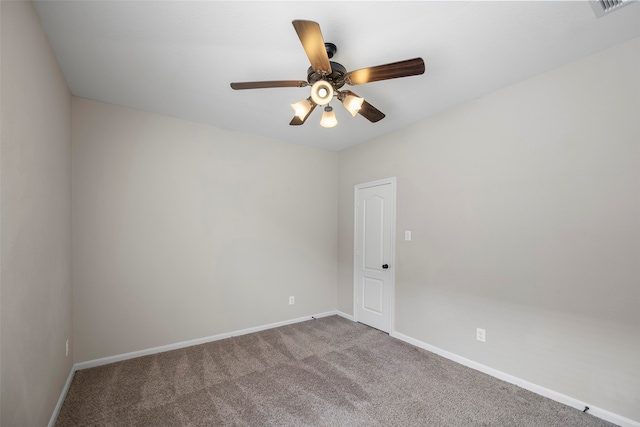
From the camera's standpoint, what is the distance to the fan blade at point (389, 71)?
1.71 m

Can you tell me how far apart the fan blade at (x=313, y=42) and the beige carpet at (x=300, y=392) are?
2.41 metres

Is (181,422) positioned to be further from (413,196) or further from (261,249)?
(413,196)

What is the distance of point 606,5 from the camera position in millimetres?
1655

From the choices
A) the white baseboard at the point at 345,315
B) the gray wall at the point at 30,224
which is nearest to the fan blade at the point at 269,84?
the gray wall at the point at 30,224

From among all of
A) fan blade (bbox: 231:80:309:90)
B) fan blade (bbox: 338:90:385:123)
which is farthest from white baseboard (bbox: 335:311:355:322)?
fan blade (bbox: 231:80:309:90)

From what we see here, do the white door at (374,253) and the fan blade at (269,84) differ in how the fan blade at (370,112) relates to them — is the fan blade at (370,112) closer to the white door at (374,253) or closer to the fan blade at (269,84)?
the fan blade at (269,84)

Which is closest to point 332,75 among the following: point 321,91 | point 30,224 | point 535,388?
point 321,91

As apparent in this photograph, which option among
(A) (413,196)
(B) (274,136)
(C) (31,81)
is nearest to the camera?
(C) (31,81)

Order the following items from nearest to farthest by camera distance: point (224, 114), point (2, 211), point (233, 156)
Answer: point (2, 211)
point (224, 114)
point (233, 156)

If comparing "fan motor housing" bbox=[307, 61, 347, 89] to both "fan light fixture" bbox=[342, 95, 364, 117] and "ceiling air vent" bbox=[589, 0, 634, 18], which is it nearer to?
"fan light fixture" bbox=[342, 95, 364, 117]

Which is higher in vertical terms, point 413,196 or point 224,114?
point 224,114

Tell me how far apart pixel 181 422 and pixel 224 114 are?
→ 286 centimetres

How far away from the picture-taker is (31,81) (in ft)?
5.45

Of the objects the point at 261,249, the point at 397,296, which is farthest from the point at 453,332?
the point at 261,249
